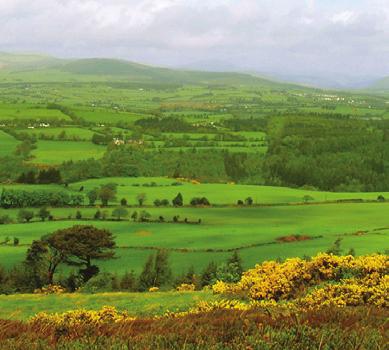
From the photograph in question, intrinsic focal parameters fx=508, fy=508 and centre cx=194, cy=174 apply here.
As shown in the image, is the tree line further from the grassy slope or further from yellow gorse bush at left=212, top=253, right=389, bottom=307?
yellow gorse bush at left=212, top=253, right=389, bottom=307

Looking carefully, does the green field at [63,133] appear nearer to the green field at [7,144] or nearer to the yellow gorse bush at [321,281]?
the green field at [7,144]

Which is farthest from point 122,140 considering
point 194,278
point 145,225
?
point 194,278

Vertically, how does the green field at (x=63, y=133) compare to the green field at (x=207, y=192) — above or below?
above

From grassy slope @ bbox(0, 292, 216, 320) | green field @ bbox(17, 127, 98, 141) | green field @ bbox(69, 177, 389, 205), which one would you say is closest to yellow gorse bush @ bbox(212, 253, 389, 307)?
grassy slope @ bbox(0, 292, 216, 320)

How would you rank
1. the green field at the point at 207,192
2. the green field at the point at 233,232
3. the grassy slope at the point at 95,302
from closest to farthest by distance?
the grassy slope at the point at 95,302
the green field at the point at 233,232
the green field at the point at 207,192

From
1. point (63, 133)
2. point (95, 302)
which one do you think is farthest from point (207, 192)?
point (95, 302)

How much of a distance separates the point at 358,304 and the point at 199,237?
53.0 m

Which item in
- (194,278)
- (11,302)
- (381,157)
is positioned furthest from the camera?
(381,157)

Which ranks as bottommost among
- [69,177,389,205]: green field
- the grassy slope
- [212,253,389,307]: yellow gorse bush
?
[69,177,389,205]: green field

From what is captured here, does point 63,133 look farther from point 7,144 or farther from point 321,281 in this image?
point 321,281

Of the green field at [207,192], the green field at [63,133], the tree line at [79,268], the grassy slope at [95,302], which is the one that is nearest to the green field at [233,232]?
the tree line at [79,268]

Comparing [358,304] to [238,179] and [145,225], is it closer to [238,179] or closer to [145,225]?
[145,225]

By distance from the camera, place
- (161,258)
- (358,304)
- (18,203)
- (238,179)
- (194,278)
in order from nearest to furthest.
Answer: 1. (358,304)
2. (194,278)
3. (161,258)
4. (18,203)
5. (238,179)

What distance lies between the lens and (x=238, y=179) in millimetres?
153000
